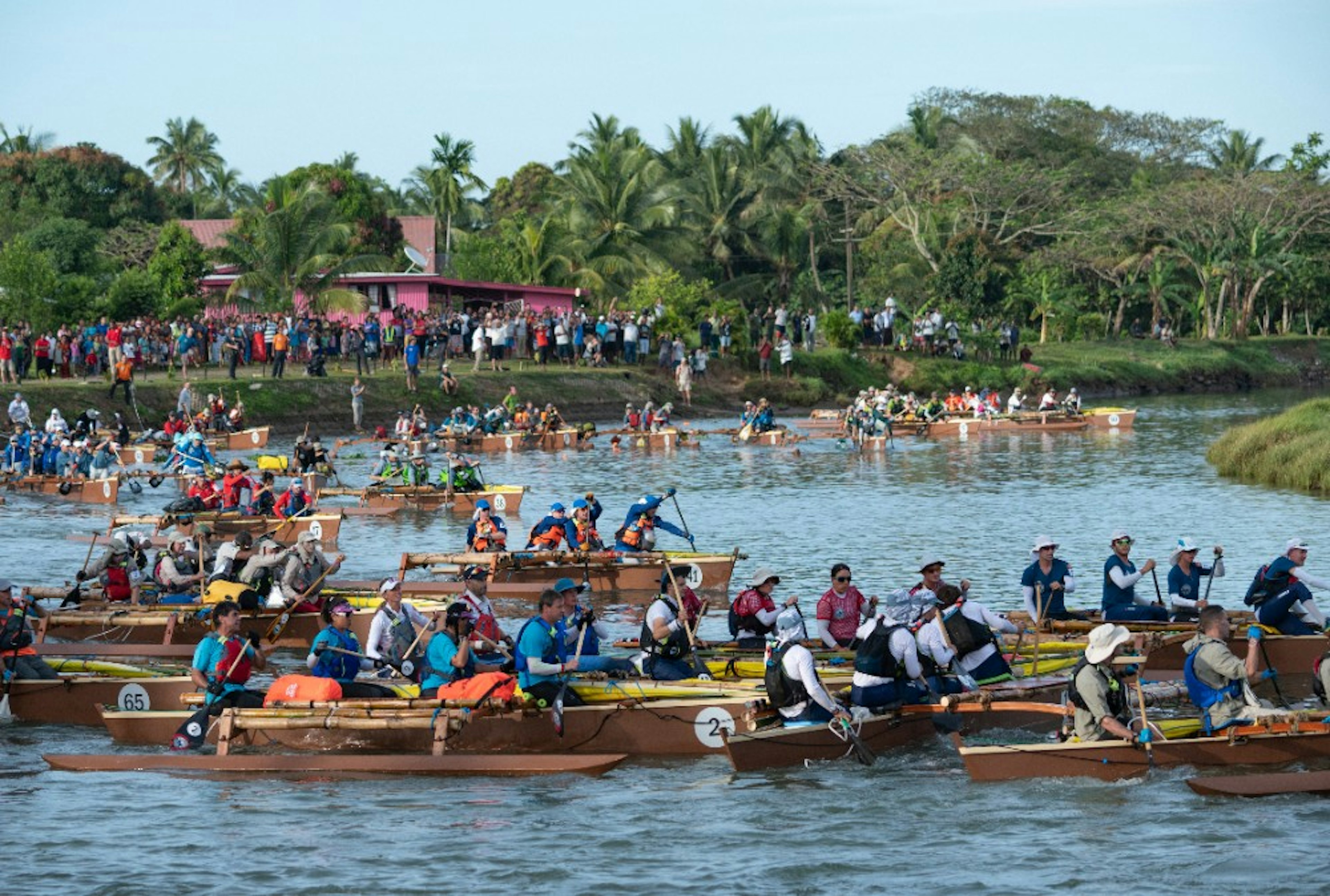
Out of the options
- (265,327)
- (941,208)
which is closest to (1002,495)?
(265,327)

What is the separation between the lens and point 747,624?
1952 cm

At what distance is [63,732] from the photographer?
18.4 m

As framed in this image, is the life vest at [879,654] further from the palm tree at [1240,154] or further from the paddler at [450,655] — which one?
the palm tree at [1240,154]

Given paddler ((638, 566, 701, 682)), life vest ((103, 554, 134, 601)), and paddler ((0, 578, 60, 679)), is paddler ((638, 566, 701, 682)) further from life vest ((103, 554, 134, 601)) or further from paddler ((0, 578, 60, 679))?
life vest ((103, 554, 134, 601))

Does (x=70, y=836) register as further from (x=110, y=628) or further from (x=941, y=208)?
(x=941, y=208)

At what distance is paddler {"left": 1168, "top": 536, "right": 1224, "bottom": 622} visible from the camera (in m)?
20.4

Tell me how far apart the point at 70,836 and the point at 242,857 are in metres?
1.82

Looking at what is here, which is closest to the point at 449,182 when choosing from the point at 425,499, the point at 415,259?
the point at 415,259

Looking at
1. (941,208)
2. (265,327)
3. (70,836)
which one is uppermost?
(941,208)

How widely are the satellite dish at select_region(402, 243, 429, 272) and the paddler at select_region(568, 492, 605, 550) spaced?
5078 cm

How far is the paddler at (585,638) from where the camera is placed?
1719cm

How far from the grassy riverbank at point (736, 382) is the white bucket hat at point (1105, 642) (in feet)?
126

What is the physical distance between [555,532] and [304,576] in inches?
203

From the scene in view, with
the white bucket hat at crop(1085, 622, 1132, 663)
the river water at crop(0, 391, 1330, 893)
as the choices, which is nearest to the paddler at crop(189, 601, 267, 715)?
the river water at crop(0, 391, 1330, 893)
